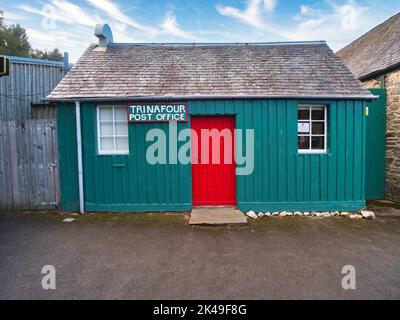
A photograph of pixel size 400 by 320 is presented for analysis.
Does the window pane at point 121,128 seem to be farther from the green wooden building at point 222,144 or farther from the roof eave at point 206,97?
the roof eave at point 206,97

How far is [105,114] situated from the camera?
24.6 ft

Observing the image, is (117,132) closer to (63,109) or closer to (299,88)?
(63,109)

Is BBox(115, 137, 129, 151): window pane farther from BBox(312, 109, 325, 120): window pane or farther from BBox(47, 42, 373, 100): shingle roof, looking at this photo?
BBox(312, 109, 325, 120): window pane

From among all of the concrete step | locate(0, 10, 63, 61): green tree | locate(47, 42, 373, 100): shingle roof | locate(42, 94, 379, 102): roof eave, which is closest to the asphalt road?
the concrete step

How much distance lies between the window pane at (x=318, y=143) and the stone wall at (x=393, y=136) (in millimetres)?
2714

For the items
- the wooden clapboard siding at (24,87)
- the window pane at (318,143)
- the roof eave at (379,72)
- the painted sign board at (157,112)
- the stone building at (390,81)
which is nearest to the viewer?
the painted sign board at (157,112)

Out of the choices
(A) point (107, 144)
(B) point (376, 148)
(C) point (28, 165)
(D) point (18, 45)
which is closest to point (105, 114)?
(A) point (107, 144)

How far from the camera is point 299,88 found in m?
7.39

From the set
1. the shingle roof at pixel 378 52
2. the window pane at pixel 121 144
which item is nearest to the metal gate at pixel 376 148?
the shingle roof at pixel 378 52

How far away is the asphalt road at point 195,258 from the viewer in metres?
3.73

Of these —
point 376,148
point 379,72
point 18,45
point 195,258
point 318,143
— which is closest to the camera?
point 195,258

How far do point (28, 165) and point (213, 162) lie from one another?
512 centimetres

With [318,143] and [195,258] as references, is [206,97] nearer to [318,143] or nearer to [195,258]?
[318,143]
